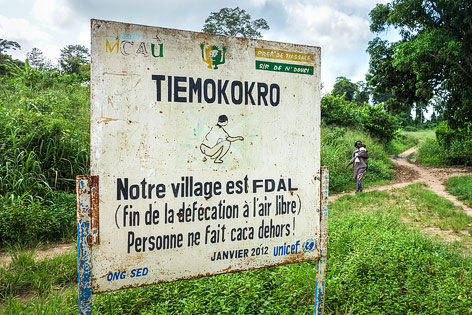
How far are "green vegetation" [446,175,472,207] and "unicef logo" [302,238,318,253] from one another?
6.77m

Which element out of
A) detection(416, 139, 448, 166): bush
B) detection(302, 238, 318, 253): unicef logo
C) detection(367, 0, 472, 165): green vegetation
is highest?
detection(367, 0, 472, 165): green vegetation

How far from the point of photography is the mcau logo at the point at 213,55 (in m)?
1.85

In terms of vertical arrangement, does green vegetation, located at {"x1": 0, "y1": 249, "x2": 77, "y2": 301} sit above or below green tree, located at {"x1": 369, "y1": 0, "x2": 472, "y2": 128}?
below

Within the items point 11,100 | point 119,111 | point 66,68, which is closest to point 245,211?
point 119,111

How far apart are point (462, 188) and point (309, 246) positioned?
8.45 m

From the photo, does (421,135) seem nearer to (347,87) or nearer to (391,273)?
(347,87)

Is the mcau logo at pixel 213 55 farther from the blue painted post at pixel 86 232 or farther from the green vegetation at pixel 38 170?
the green vegetation at pixel 38 170

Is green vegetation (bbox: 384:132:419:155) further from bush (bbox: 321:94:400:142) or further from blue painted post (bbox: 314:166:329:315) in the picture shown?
blue painted post (bbox: 314:166:329:315)

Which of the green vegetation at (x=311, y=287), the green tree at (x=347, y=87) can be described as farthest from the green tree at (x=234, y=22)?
the green vegetation at (x=311, y=287)

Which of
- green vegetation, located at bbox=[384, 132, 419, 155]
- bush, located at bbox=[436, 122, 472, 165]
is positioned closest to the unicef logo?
bush, located at bbox=[436, 122, 472, 165]

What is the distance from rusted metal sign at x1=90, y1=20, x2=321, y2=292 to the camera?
1.67 metres

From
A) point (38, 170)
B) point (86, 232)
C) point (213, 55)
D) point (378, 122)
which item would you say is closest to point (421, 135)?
point (378, 122)

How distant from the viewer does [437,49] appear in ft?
30.8

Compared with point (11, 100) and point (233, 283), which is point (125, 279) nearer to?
point (233, 283)
